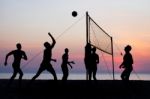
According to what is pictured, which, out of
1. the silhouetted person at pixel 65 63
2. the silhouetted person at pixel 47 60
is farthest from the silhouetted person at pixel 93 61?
the silhouetted person at pixel 47 60

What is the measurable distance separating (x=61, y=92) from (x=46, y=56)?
1.41 m

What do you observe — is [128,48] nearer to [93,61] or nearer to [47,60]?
[93,61]

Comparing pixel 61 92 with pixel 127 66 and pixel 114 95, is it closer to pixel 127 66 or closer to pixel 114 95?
pixel 114 95

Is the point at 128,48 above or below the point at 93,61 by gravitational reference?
above

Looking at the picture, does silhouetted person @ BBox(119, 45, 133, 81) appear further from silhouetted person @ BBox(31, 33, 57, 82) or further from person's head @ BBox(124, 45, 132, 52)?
silhouetted person @ BBox(31, 33, 57, 82)

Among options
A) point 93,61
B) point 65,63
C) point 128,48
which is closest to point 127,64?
point 128,48

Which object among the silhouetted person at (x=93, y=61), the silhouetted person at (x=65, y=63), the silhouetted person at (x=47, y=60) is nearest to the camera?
the silhouetted person at (x=47, y=60)

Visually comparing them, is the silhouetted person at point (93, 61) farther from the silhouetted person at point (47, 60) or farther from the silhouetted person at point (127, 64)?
the silhouetted person at point (47, 60)

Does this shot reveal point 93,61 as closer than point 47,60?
No

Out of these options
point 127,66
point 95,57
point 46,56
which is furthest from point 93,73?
point 46,56

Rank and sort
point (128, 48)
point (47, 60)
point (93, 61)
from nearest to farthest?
point (47, 60), point (128, 48), point (93, 61)

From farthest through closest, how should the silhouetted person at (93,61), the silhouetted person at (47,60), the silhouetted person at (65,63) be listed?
1. the silhouetted person at (65,63)
2. the silhouetted person at (93,61)
3. the silhouetted person at (47,60)

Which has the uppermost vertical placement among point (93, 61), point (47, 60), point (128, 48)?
point (128, 48)

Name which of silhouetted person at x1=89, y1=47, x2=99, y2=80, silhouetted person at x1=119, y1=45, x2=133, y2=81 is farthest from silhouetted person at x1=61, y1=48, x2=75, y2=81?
silhouetted person at x1=119, y1=45, x2=133, y2=81
